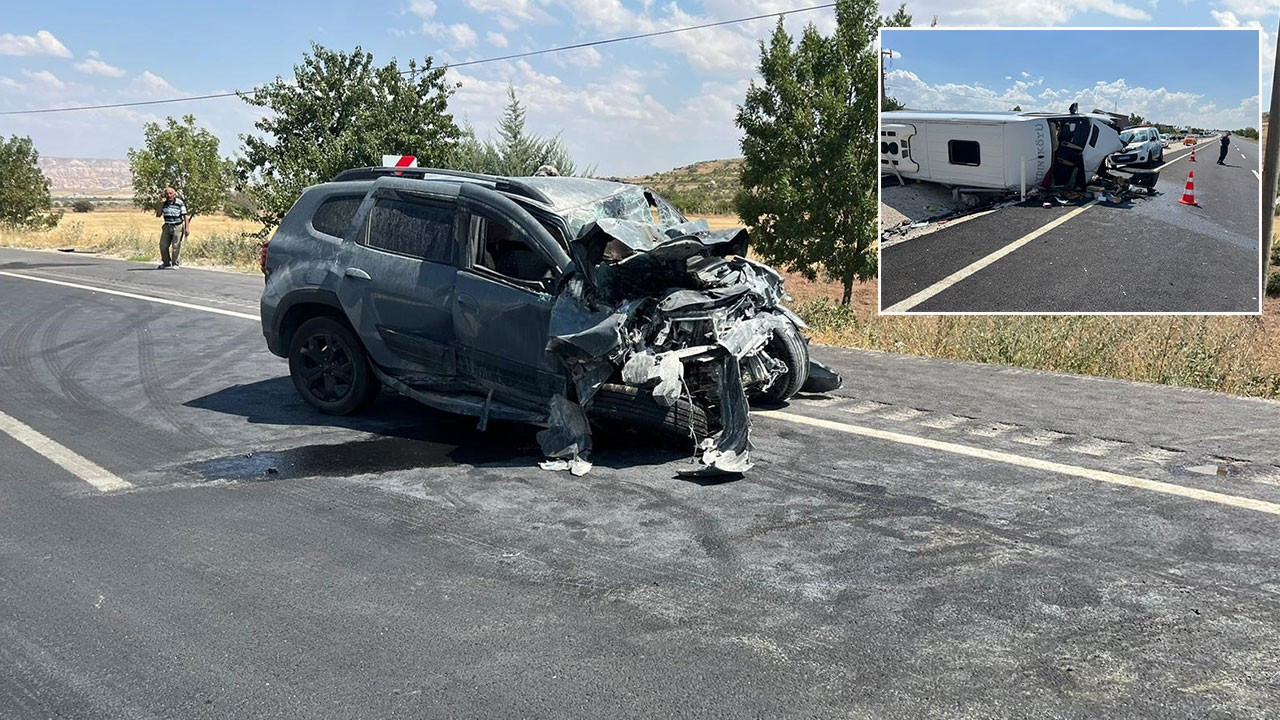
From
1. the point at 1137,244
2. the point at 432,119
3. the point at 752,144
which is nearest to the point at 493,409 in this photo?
the point at 1137,244

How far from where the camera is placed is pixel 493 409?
679 centimetres

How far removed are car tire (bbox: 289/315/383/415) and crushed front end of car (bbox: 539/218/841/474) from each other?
1.90 metres

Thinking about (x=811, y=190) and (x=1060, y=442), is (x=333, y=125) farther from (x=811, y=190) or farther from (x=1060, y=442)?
(x=1060, y=442)

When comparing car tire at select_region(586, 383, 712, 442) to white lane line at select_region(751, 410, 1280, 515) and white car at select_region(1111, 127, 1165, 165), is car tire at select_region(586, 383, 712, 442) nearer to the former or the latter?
white lane line at select_region(751, 410, 1280, 515)

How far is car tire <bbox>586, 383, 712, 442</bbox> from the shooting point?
20.7 ft

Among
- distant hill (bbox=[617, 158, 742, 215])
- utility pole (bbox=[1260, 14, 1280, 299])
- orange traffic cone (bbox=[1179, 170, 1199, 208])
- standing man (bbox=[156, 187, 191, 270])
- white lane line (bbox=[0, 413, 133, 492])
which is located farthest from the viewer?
distant hill (bbox=[617, 158, 742, 215])

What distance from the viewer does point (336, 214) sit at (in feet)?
25.4

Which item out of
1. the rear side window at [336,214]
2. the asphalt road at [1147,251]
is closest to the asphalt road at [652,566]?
the rear side window at [336,214]

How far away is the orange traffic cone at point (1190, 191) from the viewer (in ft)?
35.9

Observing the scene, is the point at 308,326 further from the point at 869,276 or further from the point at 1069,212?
the point at 869,276

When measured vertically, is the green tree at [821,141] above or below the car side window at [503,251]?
above

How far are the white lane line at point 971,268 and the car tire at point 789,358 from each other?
4.33m

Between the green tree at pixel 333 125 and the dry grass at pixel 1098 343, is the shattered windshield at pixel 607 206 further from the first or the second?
the green tree at pixel 333 125

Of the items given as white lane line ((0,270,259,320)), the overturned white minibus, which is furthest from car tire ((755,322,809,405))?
white lane line ((0,270,259,320))
